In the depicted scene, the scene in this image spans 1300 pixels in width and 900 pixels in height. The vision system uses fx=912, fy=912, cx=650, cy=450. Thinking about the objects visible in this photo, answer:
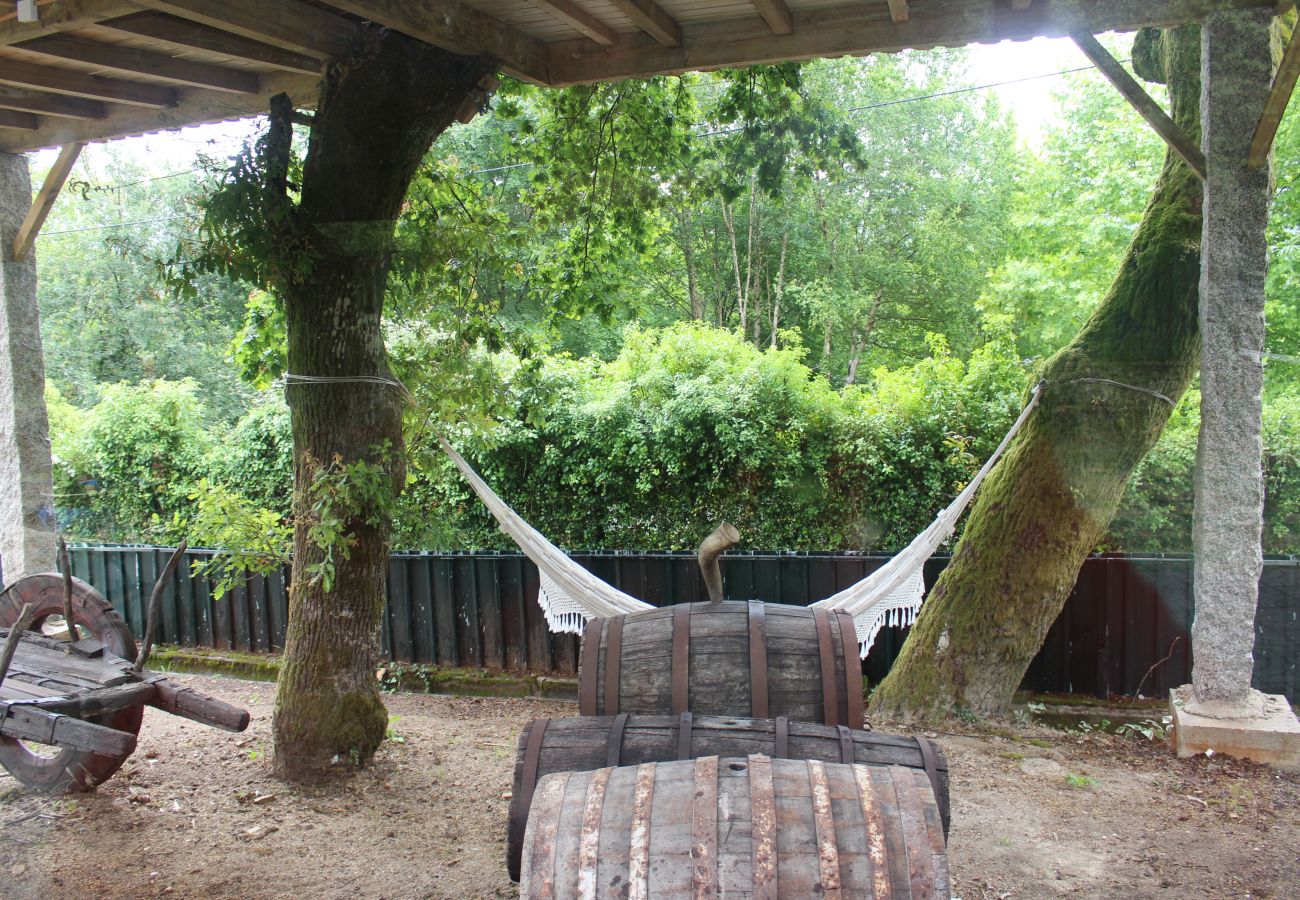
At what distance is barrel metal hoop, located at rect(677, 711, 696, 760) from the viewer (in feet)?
7.87

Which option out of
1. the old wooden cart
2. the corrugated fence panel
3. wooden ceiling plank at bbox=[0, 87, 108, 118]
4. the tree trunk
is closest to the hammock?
the tree trunk

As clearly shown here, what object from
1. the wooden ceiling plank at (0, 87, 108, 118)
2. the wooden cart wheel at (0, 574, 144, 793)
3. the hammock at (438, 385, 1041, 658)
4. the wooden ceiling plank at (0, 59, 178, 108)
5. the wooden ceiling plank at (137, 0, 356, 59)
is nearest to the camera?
the wooden ceiling plank at (137, 0, 356, 59)

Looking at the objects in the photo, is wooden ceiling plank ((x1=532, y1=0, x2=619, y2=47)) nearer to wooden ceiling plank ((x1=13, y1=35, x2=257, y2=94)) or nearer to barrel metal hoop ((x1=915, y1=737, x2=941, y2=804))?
wooden ceiling plank ((x1=13, y1=35, x2=257, y2=94))

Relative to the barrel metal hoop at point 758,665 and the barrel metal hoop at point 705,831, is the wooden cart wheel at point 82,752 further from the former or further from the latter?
the barrel metal hoop at point 705,831

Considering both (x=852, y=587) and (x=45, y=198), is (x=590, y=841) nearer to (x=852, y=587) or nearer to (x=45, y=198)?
(x=852, y=587)

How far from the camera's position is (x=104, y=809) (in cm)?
355

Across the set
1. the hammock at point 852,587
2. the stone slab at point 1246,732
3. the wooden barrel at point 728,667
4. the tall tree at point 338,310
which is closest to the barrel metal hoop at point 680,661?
the wooden barrel at point 728,667

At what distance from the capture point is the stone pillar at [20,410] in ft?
17.7

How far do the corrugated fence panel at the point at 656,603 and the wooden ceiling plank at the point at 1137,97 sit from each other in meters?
2.08

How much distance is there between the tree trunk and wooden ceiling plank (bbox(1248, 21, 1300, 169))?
118 inches

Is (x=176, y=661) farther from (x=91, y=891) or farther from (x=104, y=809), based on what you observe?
(x=91, y=891)

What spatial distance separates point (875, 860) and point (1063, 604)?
11.1ft

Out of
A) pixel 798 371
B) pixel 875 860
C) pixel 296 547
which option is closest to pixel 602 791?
pixel 875 860

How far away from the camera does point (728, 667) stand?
2740mm
